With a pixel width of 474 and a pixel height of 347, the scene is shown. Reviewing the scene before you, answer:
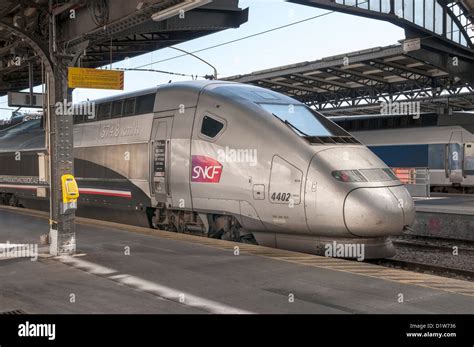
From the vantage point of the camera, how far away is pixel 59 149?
8148 mm

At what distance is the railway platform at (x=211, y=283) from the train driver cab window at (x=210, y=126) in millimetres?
2025

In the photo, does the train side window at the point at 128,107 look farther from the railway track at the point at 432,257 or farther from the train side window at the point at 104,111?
the railway track at the point at 432,257

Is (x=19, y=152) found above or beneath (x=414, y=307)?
above

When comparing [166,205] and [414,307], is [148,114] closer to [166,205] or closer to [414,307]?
[166,205]

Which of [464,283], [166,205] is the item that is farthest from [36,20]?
[464,283]

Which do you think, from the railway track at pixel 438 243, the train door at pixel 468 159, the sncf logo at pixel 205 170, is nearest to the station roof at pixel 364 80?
the train door at pixel 468 159

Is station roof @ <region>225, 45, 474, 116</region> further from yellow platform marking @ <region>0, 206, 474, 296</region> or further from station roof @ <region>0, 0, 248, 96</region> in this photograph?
yellow platform marking @ <region>0, 206, 474, 296</region>

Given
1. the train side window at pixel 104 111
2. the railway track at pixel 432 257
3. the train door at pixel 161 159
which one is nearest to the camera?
the railway track at pixel 432 257

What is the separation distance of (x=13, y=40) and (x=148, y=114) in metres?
4.03

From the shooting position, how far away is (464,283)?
6059 millimetres

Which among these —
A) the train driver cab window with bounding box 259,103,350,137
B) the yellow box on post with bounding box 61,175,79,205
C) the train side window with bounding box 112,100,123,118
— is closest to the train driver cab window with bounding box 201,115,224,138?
the train driver cab window with bounding box 259,103,350,137

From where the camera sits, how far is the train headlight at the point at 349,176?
24.9 ft
